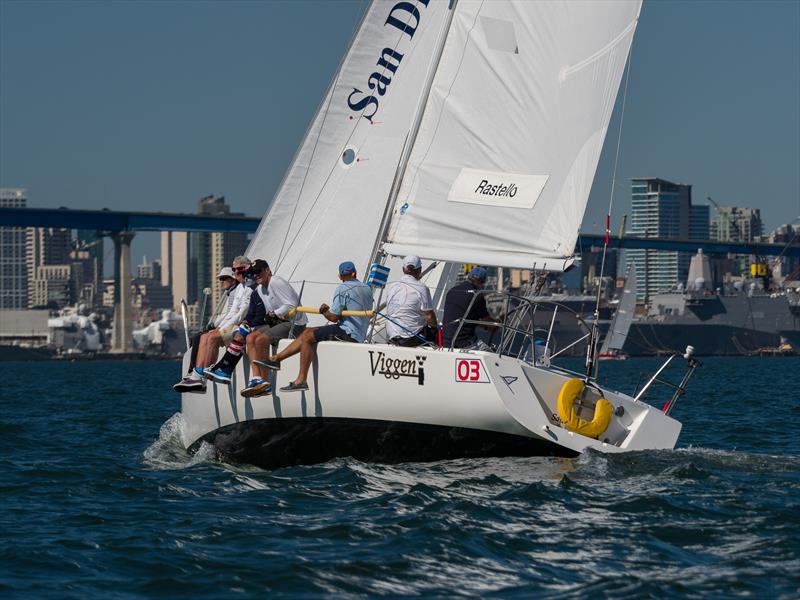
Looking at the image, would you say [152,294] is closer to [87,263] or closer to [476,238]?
[87,263]

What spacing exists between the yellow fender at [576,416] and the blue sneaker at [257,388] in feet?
6.56

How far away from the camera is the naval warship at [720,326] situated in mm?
92875

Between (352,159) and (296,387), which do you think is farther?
(352,159)

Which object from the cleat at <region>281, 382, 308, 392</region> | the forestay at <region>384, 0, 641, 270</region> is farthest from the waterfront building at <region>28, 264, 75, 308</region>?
the cleat at <region>281, 382, 308, 392</region>

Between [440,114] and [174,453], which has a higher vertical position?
[440,114]

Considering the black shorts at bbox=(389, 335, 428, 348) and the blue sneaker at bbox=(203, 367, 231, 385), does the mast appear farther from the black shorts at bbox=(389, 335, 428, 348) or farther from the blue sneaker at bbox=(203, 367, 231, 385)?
the blue sneaker at bbox=(203, 367, 231, 385)

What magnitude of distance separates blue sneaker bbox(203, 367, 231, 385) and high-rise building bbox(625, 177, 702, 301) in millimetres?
153424

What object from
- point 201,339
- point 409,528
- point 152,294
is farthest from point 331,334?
point 152,294

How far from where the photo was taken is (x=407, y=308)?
9.12m

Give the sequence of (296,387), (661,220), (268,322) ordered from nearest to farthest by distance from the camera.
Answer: (296,387) < (268,322) < (661,220)

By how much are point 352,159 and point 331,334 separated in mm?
2727

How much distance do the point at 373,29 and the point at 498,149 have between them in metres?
2.30

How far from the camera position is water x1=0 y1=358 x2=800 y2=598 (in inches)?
227

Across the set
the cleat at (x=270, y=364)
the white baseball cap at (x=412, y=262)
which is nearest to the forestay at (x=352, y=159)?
the white baseball cap at (x=412, y=262)
